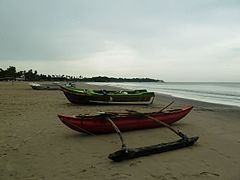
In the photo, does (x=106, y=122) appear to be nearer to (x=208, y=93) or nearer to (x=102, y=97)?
(x=102, y=97)

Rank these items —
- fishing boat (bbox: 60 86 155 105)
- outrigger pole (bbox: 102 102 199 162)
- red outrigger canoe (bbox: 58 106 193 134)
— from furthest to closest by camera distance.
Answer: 1. fishing boat (bbox: 60 86 155 105)
2. red outrigger canoe (bbox: 58 106 193 134)
3. outrigger pole (bbox: 102 102 199 162)

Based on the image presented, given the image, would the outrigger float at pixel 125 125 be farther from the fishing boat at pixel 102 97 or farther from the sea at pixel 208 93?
the sea at pixel 208 93

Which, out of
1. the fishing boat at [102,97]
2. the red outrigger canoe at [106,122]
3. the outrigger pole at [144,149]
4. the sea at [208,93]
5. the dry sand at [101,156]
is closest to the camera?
the dry sand at [101,156]

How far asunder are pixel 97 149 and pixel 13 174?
228 cm

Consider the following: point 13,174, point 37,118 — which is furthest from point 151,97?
point 13,174

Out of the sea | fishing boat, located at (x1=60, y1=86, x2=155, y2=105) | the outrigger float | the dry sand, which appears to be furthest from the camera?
the sea

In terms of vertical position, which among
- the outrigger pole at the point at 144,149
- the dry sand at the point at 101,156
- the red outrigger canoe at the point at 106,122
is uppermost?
the red outrigger canoe at the point at 106,122

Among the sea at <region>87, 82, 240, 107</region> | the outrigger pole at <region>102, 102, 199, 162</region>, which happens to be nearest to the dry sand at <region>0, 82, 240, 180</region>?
the outrigger pole at <region>102, 102, 199, 162</region>

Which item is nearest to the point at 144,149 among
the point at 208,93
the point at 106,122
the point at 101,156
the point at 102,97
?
the point at 101,156

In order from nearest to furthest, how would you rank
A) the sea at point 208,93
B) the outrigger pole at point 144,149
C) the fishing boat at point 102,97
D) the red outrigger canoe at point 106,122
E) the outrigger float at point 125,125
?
the outrigger pole at point 144,149, the outrigger float at point 125,125, the red outrigger canoe at point 106,122, the fishing boat at point 102,97, the sea at point 208,93

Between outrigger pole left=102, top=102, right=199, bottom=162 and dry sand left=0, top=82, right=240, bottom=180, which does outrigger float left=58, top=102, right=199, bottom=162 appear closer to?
outrigger pole left=102, top=102, right=199, bottom=162

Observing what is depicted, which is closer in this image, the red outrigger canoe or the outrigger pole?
the outrigger pole

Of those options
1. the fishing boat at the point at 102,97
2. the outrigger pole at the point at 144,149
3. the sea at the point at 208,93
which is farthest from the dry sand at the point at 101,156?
the sea at the point at 208,93

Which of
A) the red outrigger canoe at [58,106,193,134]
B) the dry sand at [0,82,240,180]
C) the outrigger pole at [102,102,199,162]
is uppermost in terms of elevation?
the red outrigger canoe at [58,106,193,134]
